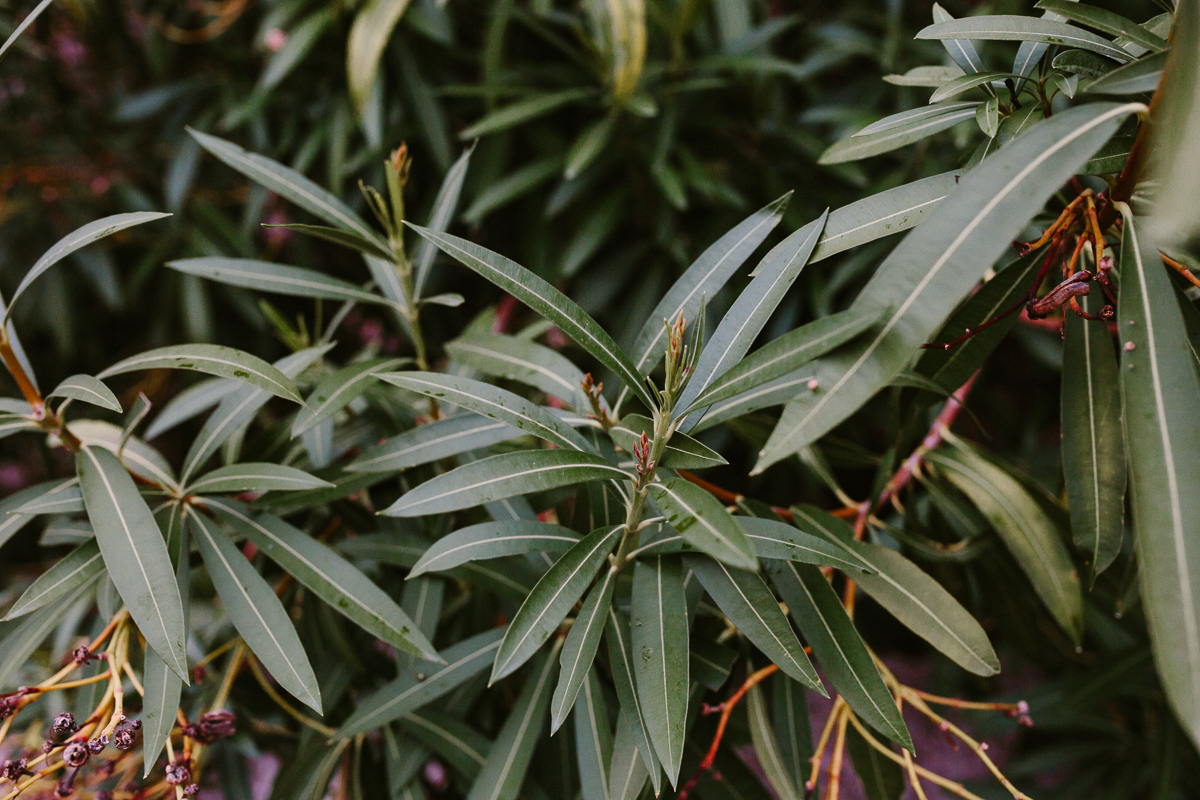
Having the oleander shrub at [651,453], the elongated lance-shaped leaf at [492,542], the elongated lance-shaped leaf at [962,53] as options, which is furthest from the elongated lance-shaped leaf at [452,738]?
the elongated lance-shaped leaf at [962,53]

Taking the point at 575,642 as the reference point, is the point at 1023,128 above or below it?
above

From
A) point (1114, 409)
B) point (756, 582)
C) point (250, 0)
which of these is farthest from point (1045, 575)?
point (250, 0)

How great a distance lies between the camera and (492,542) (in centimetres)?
47

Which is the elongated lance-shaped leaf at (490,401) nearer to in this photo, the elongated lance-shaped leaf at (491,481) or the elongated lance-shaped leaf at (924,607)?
the elongated lance-shaped leaf at (491,481)

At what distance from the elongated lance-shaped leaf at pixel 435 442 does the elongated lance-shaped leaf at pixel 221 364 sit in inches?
3.1

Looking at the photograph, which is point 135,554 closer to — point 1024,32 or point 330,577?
point 330,577

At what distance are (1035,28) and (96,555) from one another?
73cm

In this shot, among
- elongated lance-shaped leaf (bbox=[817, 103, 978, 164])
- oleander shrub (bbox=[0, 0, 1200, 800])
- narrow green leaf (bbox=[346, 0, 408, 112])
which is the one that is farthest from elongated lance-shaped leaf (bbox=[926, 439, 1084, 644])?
narrow green leaf (bbox=[346, 0, 408, 112])

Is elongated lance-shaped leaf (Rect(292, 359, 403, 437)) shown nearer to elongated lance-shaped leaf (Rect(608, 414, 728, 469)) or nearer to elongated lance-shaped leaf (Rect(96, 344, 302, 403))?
elongated lance-shaped leaf (Rect(96, 344, 302, 403))

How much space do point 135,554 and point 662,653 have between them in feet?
1.14

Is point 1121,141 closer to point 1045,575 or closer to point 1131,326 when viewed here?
point 1131,326

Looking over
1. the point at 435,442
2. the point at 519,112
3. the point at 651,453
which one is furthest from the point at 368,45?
the point at 651,453

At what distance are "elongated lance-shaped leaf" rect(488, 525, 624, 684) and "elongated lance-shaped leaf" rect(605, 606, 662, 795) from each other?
0.19 ft

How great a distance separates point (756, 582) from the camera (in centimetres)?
46
